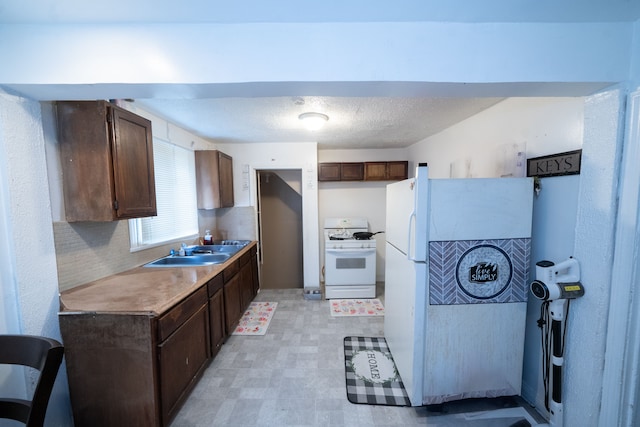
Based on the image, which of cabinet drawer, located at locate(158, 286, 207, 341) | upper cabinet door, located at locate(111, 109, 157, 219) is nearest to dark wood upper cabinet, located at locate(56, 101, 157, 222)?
upper cabinet door, located at locate(111, 109, 157, 219)

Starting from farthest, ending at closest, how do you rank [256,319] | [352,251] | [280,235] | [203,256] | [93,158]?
[280,235]
[352,251]
[256,319]
[203,256]
[93,158]

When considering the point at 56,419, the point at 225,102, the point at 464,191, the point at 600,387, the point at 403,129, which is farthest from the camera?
the point at 403,129

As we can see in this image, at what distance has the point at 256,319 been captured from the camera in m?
2.80

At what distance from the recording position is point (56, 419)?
127 cm

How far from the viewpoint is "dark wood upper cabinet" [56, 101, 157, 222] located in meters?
1.39

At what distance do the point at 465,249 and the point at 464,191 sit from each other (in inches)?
14.9

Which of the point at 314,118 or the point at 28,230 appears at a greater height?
the point at 314,118

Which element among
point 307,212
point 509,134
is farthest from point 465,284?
point 307,212

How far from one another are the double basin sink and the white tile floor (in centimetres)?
88

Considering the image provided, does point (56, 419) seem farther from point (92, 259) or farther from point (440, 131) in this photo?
point (440, 131)

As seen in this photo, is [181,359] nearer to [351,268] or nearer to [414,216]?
[414,216]

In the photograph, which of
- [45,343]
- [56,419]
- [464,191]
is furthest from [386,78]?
[56,419]

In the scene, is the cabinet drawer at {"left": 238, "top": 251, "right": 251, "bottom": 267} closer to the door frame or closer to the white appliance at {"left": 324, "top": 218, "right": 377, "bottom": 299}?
the door frame

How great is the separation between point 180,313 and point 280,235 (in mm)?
2864
